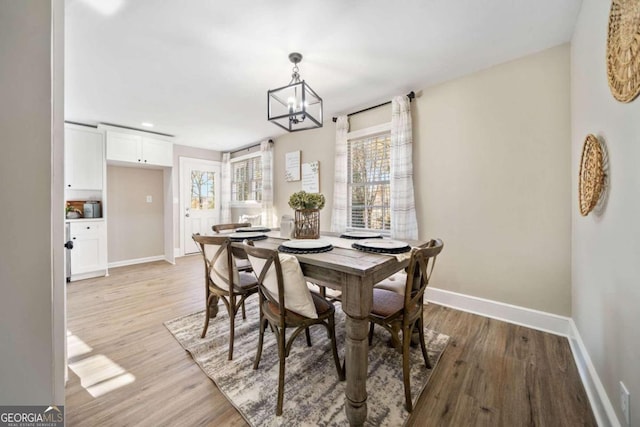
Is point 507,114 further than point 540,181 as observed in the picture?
Yes

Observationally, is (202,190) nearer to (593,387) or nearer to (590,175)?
(590,175)

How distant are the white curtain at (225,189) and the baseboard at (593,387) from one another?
5.53 meters

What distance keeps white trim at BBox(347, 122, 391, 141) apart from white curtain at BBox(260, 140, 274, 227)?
69.0 inches

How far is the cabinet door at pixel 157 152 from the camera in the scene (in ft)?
13.7

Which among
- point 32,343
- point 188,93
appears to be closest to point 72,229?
point 188,93

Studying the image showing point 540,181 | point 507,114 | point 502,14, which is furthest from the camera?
point 507,114

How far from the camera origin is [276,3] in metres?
1.54

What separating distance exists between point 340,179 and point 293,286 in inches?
90.0

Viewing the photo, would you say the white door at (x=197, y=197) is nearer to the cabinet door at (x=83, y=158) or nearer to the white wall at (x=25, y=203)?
the cabinet door at (x=83, y=158)

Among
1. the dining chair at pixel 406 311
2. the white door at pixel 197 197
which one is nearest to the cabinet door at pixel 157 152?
the white door at pixel 197 197

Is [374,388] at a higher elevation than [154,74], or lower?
lower

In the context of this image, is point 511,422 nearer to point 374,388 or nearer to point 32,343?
point 374,388

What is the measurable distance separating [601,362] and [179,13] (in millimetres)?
3330

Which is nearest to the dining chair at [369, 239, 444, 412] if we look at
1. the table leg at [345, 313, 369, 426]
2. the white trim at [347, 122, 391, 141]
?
the table leg at [345, 313, 369, 426]
